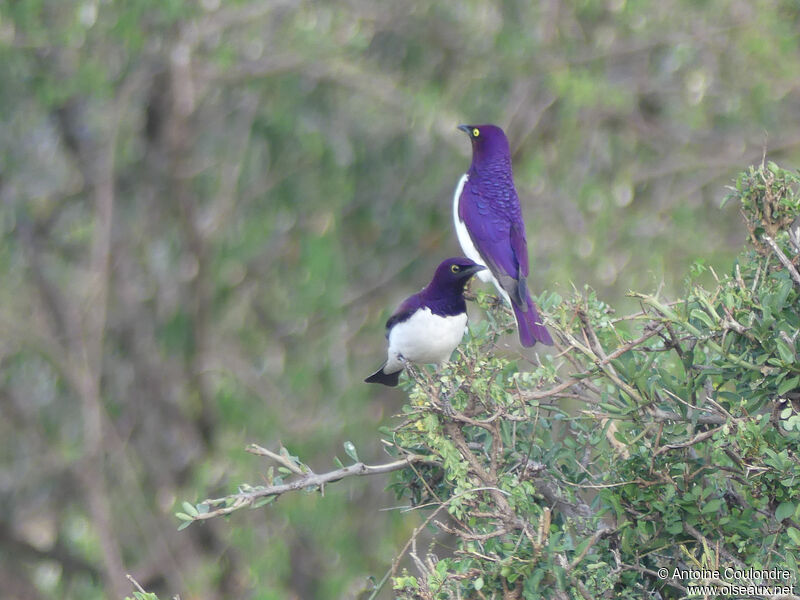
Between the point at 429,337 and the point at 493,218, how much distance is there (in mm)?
1649

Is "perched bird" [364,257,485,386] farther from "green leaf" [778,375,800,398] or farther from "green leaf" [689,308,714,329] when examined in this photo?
"green leaf" [778,375,800,398]

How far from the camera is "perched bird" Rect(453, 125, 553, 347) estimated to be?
17.7 feet

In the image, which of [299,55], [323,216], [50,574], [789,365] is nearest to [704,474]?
[789,365]

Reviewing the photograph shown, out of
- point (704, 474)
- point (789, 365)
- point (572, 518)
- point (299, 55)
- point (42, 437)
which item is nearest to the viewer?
point (789, 365)

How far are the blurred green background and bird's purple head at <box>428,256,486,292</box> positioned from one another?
10.7 ft

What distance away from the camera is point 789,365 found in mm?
2482

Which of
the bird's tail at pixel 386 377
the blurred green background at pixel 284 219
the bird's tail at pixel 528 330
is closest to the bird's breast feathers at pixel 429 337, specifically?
the bird's tail at pixel 386 377

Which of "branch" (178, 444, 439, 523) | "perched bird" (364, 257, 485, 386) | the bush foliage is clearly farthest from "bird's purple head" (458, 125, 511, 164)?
"branch" (178, 444, 439, 523)

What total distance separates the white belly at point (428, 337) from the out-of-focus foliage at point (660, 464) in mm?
1235

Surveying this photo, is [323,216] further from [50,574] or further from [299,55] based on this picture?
[50,574]

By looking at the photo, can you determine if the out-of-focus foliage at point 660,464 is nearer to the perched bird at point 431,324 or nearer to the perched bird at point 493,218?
the perched bird at point 431,324

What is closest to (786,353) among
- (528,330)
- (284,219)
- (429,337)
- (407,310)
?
(429,337)

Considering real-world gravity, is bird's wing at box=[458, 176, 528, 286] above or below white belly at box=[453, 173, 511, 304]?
above

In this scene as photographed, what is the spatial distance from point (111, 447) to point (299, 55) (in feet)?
9.80
